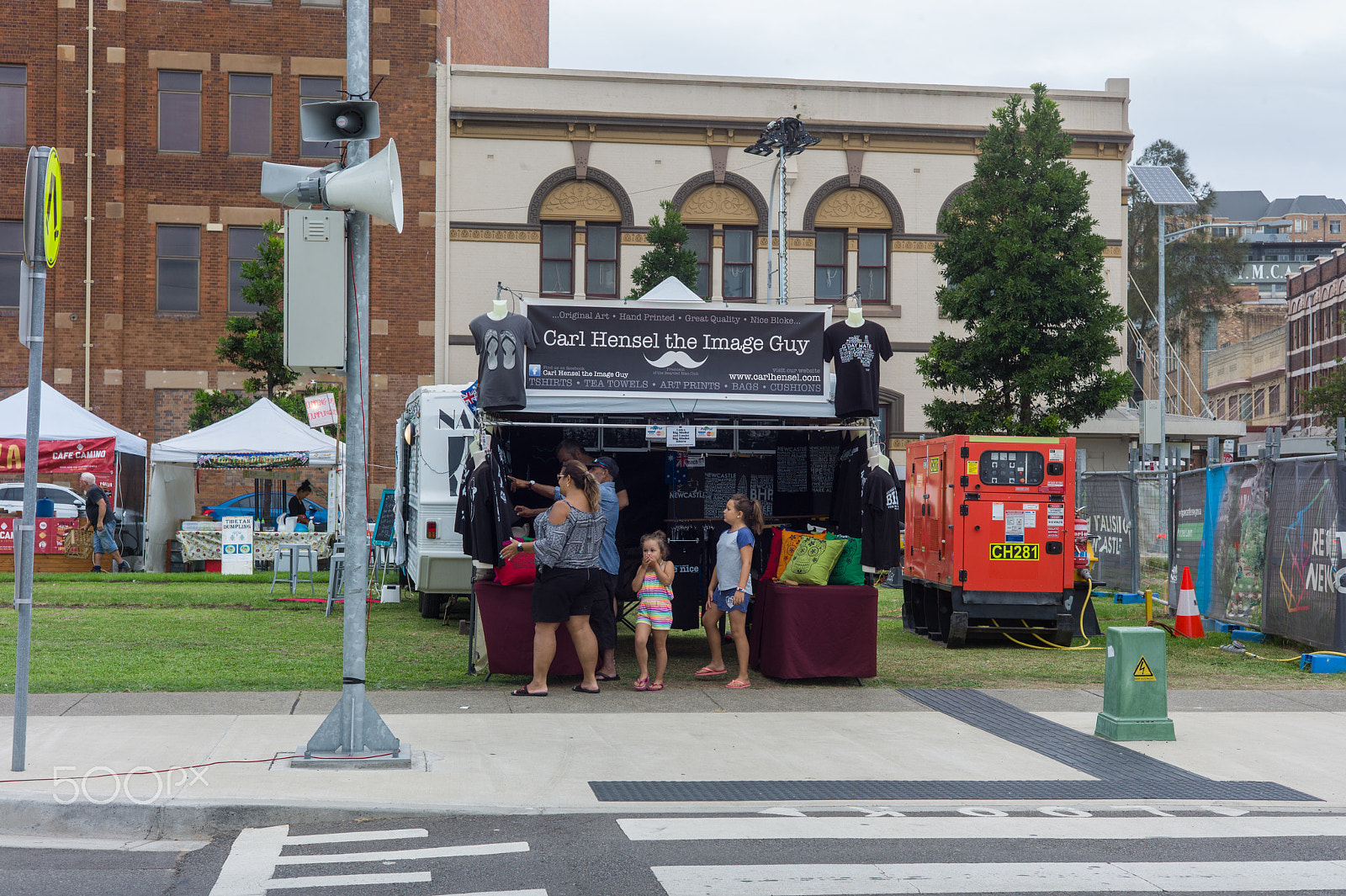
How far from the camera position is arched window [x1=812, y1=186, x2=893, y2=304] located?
33.6 metres

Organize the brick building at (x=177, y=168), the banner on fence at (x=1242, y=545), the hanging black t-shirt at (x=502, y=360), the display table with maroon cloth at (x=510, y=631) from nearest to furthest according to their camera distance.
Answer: the hanging black t-shirt at (x=502, y=360)
the display table with maroon cloth at (x=510, y=631)
the banner on fence at (x=1242, y=545)
the brick building at (x=177, y=168)

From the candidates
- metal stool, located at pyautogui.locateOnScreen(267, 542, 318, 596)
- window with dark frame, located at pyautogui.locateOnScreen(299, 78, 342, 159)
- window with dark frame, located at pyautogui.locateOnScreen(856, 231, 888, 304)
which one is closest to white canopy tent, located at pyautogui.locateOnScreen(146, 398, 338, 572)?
metal stool, located at pyautogui.locateOnScreen(267, 542, 318, 596)

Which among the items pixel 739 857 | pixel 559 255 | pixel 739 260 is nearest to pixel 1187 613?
pixel 739 857

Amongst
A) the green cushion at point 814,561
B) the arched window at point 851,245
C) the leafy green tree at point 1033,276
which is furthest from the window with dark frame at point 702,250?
the green cushion at point 814,561

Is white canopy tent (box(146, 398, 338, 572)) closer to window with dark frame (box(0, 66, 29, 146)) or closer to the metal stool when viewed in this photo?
the metal stool

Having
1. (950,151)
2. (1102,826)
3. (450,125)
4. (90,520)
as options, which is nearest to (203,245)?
(450,125)

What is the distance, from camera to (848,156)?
110 feet

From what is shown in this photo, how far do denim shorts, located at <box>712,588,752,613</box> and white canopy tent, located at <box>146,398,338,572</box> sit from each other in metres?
12.9

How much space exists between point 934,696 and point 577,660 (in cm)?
309

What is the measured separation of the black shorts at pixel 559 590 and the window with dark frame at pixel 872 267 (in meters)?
24.4

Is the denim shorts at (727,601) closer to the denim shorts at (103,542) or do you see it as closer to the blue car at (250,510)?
the blue car at (250,510)

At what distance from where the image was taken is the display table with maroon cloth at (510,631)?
11148 millimetres

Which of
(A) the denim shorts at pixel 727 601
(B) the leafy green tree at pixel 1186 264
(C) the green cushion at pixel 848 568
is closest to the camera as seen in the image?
(A) the denim shorts at pixel 727 601

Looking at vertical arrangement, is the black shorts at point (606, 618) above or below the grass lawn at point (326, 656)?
above
